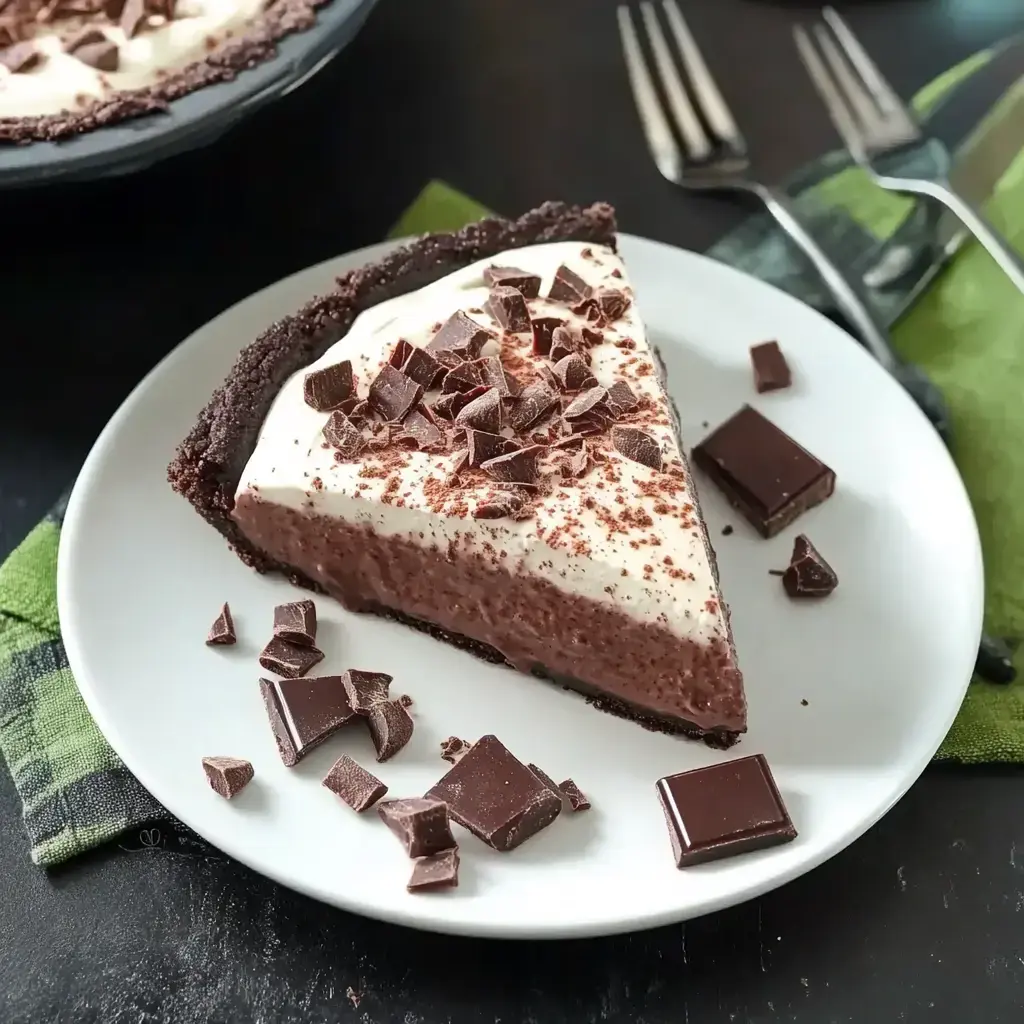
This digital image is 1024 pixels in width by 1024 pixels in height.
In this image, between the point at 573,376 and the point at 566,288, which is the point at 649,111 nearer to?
the point at 566,288

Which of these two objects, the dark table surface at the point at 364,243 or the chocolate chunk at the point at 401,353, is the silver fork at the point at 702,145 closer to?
the dark table surface at the point at 364,243

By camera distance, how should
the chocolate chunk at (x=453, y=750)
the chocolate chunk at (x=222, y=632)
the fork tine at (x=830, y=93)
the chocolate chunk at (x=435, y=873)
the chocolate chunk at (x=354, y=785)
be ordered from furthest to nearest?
the fork tine at (x=830, y=93) < the chocolate chunk at (x=222, y=632) < the chocolate chunk at (x=453, y=750) < the chocolate chunk at (x=354, y=785) < the chocolate chunk at (x=435, y=873)

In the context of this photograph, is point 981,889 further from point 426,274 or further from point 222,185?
point 222,185

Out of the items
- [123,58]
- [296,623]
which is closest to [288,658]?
[296,623]

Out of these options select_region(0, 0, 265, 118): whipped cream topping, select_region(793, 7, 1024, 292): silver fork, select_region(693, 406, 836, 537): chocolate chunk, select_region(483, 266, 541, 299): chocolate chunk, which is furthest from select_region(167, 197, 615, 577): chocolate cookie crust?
select_region(793, 7, 1024, 292): silver fork

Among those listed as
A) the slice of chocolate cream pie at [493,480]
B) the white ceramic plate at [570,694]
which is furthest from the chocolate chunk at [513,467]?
the white ceramic plate at [570,694]

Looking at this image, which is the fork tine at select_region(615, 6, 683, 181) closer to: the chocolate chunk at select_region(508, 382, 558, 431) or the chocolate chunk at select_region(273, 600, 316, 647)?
the chocolate chunk at select_region(508, 382, 558, 431)

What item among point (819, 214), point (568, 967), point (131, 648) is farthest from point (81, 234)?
point (568, 967)
